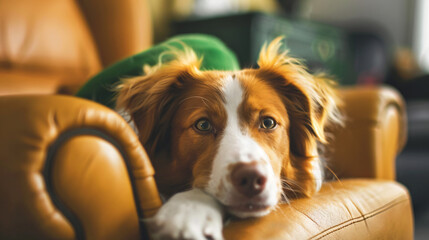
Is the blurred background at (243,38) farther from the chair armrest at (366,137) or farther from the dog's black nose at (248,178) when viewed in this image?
the dog's black nose at (248,178)

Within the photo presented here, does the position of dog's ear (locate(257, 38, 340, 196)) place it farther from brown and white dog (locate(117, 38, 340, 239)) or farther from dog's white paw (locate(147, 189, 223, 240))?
dog's white paw (locate(147, 189, 223, 240))

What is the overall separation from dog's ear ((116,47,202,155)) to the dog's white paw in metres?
0.35

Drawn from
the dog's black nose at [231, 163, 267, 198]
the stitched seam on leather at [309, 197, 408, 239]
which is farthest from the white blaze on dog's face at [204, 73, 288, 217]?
the stitched seam on leather at [309, 197, 408, 239]

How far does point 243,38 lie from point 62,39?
1527 millimetres

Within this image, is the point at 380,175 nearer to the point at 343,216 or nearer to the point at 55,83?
the point at 343,216

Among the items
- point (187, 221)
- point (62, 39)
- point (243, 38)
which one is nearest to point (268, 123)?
point (187, 221)

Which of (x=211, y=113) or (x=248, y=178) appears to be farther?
(x=211, y=113)

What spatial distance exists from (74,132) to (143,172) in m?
0.18

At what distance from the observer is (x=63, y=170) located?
2.26 ft

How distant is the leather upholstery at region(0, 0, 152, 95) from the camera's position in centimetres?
180

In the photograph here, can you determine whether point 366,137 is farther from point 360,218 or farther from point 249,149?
point 249,149

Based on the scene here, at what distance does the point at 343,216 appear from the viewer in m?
1.10

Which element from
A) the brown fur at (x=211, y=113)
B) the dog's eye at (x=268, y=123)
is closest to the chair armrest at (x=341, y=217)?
the brown fur at (x=211, y=113)

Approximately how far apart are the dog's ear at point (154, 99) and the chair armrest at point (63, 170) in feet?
1.36
